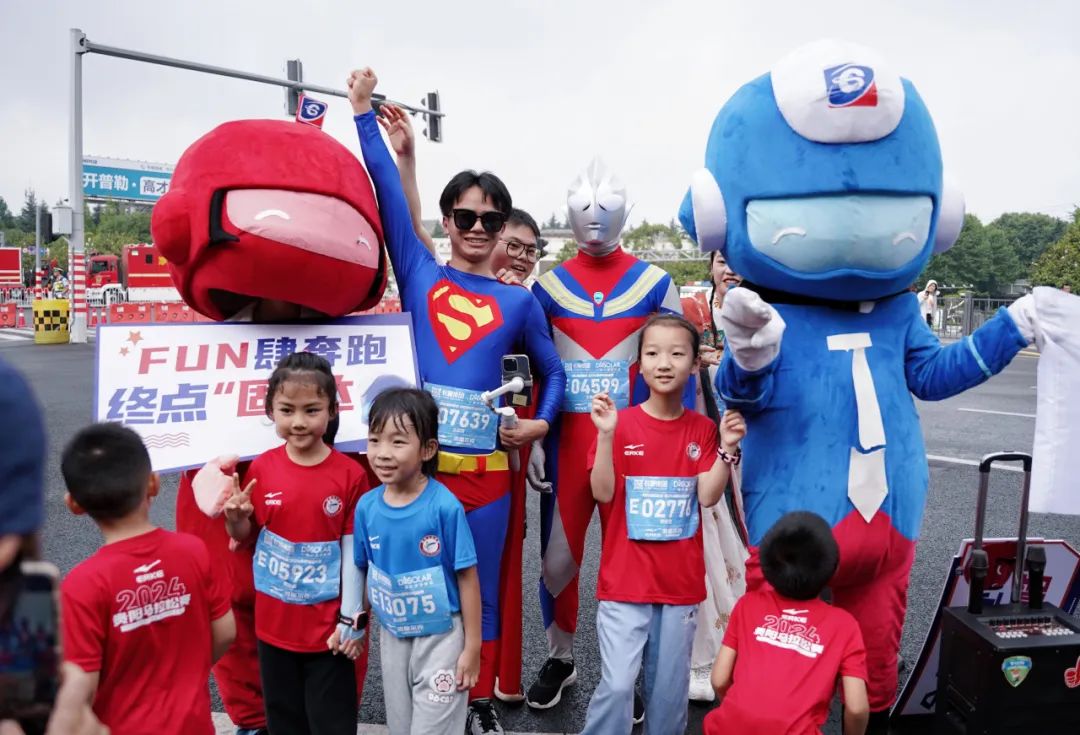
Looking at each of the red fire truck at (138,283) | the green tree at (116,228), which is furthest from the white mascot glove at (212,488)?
the green tree at (116,228)

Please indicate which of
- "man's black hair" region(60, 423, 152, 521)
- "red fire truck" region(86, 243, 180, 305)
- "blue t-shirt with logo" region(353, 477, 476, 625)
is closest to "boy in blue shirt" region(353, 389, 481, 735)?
"blue t-shirt with logo" region(353, 477, 476, 625)

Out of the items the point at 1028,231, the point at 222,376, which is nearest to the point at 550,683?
the point at 222,376

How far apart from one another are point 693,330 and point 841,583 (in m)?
0.93

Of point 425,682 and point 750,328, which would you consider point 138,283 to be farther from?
point 750,328

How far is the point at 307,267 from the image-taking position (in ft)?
8.34

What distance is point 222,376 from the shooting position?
2615 millimetres

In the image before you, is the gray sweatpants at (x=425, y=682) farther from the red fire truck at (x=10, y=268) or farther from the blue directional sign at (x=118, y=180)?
the red fire truck at (x=10, y=268)

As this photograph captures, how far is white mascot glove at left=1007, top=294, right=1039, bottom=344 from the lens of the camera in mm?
2404

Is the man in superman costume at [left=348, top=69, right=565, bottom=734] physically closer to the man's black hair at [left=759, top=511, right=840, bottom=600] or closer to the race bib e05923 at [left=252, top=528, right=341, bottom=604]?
the race bib e05923 at [left=252, top=528, right=341, bottom=604]

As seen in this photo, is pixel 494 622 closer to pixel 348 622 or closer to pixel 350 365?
pixel 348 622

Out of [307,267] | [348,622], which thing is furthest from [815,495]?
[307,267]

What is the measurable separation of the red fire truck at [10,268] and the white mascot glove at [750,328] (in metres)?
44.8

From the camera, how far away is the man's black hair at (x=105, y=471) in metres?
1.66

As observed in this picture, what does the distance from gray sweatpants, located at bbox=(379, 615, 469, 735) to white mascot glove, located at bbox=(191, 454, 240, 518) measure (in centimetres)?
61
